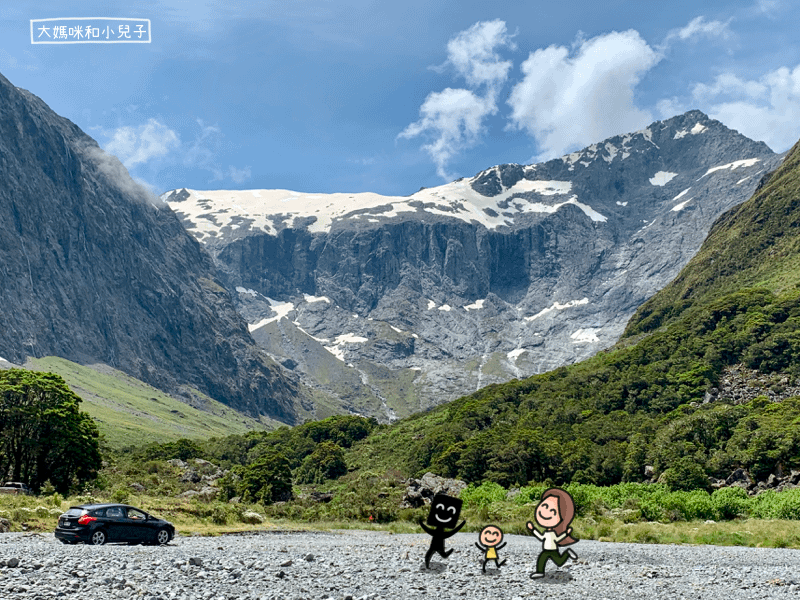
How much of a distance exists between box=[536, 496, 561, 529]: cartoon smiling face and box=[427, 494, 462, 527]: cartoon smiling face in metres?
2.67

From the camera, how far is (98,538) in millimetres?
26812

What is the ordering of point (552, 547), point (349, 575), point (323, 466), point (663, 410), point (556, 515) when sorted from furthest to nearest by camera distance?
point (323, 466) < point (663, 410) < point (349, 575) < point (552, 547) < point (556, 515)

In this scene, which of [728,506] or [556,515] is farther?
[728,506]

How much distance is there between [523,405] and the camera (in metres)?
118

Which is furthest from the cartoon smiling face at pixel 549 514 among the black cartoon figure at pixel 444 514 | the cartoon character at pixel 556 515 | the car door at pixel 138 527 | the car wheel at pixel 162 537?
the car wheel at pixel 162 537

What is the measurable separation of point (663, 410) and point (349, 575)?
88038mm

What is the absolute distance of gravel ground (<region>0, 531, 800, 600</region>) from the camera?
55.8ft

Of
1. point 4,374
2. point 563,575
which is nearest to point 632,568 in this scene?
point 563,575

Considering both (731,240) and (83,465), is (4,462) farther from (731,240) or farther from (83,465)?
(731,240)

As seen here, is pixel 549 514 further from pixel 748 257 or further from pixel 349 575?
pixel 748 257

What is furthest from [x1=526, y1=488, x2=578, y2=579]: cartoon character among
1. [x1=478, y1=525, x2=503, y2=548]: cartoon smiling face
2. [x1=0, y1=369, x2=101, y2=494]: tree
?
[x1=0, y1=369, x2=101, y2=494]: tree

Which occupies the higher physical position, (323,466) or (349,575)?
(349,575)

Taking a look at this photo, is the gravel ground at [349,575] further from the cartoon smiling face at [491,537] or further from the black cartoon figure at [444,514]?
the black cartoon figure at [444,514]

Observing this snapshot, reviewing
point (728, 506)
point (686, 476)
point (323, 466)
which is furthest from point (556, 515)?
point (323, 466)
